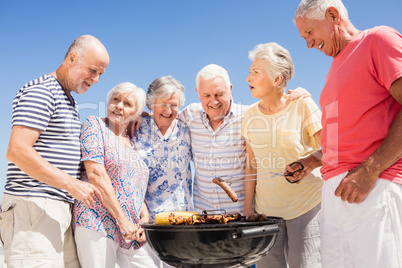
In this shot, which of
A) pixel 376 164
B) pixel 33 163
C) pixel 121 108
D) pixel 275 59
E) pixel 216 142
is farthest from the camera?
pixel 216 142

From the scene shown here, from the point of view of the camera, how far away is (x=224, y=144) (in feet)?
11.7

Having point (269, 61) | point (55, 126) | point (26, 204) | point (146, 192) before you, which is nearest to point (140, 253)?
point (146, 192)

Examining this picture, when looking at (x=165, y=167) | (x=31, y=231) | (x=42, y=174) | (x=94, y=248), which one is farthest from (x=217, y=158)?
(x=31, y=231)

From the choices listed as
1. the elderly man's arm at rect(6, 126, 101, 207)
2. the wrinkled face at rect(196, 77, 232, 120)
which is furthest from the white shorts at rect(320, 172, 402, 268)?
the elderly man's arm at rect(6, 126, 101, 207)

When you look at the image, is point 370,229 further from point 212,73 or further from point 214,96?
point 212,73

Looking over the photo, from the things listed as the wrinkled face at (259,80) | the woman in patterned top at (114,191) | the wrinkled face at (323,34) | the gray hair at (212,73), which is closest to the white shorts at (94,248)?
the woman in patterned top at (114,191)

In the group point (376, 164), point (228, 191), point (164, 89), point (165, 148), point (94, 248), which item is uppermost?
point (164, 89)

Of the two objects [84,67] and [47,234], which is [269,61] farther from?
[47,234]

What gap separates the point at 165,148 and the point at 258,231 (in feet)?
5.93

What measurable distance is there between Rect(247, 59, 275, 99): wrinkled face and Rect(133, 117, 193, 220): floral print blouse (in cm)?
91

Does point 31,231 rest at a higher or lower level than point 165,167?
lower

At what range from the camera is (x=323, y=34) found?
240 centimetres

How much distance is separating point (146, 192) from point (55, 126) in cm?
120

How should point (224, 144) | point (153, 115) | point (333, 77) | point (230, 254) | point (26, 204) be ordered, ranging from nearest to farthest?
point (230, 254) < point (333, 77) < point (26, 204) < point (224, 144) < point (153, 115)
